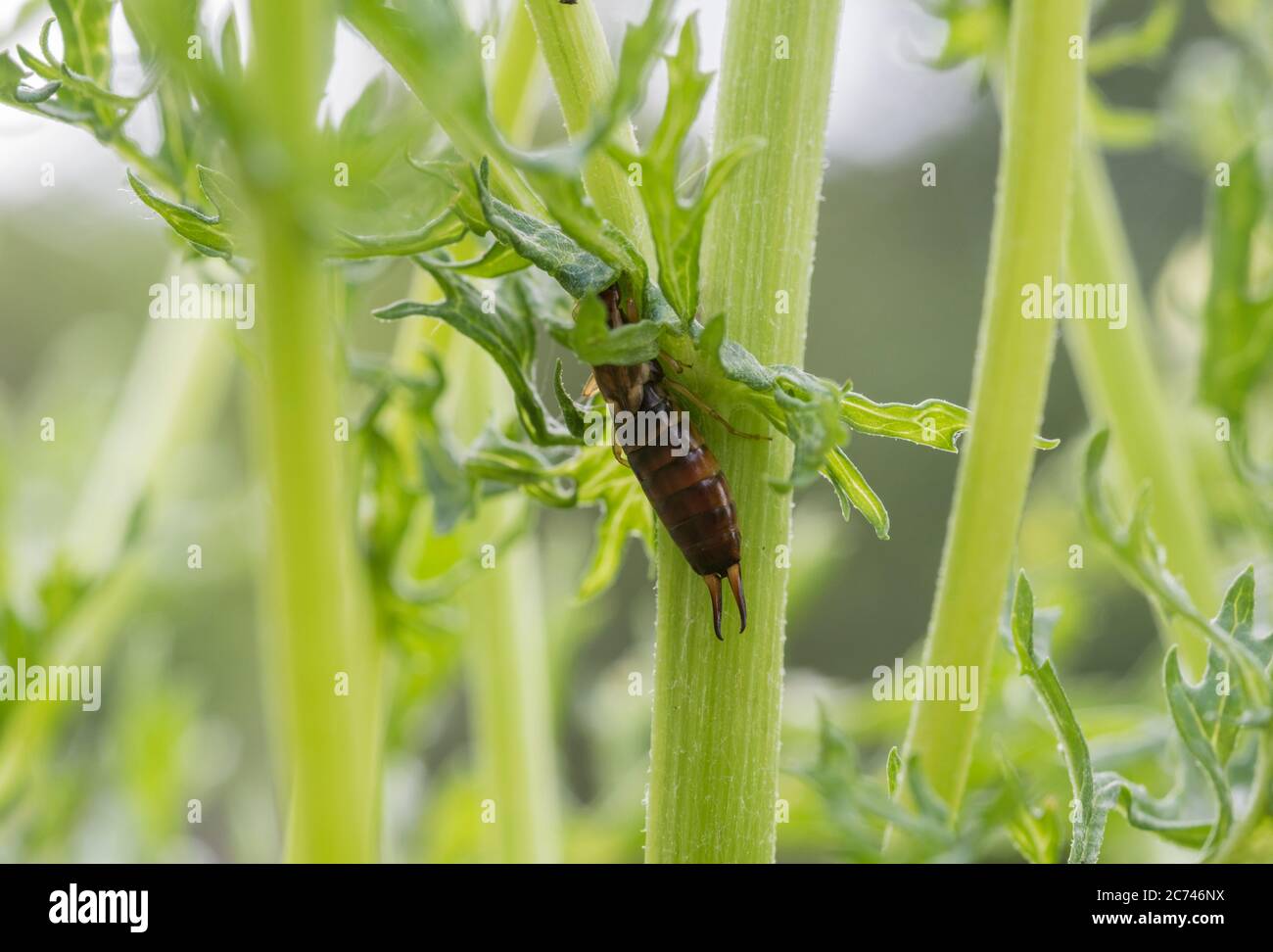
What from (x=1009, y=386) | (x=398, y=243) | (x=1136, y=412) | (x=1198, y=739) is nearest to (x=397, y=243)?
(x=398, y=243)

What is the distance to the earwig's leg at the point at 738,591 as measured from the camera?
1.28ft

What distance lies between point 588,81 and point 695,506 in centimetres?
15

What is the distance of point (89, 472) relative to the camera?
122 cm

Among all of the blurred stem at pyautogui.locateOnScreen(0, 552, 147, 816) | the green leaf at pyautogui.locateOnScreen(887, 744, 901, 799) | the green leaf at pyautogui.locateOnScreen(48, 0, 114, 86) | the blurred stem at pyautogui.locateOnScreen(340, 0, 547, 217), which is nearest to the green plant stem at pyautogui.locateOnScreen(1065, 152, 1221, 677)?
the green leaf at pyautogui.locateOnScreen(887, 744, 901, 799)

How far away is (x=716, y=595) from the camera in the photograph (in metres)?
0.39

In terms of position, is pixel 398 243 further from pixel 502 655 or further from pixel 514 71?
pixel 502 655

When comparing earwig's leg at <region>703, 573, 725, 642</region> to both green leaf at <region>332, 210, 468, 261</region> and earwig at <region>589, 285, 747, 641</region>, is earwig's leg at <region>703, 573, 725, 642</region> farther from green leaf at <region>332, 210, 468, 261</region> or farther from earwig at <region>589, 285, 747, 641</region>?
green leaf at <region>332, 210, 468, 261</region>

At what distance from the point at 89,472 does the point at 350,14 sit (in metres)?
1.03

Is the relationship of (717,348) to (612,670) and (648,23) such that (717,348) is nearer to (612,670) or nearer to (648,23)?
(648,23)

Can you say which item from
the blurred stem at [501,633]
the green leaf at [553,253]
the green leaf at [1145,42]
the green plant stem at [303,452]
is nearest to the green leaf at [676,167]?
the green leaf at [553,253]

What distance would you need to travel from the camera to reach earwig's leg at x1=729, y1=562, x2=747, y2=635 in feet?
1.28

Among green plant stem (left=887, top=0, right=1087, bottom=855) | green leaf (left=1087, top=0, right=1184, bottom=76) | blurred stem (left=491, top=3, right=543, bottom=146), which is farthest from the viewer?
green leaf (left=1087, top=0, right=1184, bottom=76)

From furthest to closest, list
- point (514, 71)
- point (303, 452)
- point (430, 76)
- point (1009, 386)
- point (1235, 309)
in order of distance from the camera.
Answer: point (1235, 309) → point (514, 71) → point (1009, 386) → point (430, 76) → point (303, 452)
